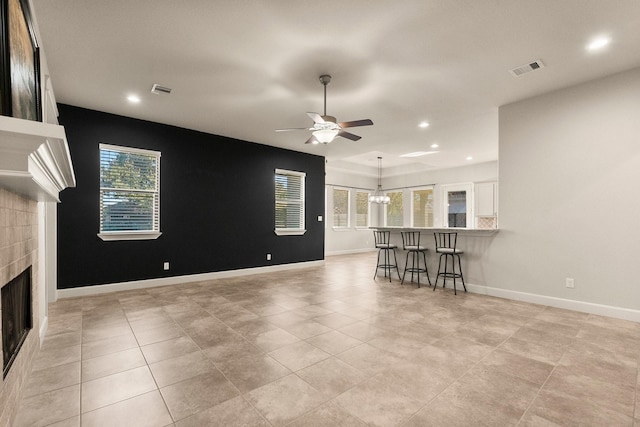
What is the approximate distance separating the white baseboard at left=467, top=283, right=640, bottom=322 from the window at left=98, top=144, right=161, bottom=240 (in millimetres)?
5534

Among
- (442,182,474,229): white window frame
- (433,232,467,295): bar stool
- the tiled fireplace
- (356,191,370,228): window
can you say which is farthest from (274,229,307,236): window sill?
(442,182,474,229): white window frame

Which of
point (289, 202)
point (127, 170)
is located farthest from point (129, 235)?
point (289, 202)

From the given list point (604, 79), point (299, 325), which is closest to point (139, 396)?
point (299, 325)

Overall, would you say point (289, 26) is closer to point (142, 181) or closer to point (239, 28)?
point (239, 28)

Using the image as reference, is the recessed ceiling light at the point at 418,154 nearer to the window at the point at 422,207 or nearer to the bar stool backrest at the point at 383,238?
the bar stool backrest at the point at 383,238

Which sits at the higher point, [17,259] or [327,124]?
[327,124]

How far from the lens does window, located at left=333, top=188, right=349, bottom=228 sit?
10.2m

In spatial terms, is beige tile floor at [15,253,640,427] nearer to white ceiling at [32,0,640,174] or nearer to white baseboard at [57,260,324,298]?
white baseboard at [57,260,324,298]

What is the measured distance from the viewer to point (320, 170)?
778cm

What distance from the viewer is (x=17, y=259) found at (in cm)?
186

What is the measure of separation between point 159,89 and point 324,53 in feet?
7.61

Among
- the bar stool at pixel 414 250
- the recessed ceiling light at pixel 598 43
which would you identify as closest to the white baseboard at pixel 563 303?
the bar stool at pixel 414 250

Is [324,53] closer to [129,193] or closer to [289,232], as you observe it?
[129,193]

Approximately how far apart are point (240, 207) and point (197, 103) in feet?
7.86
